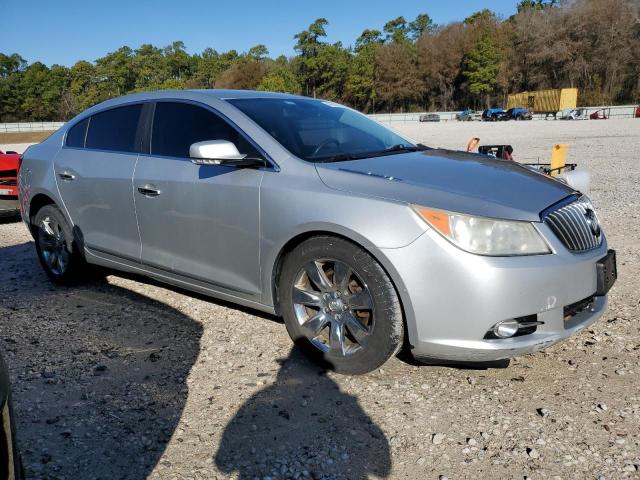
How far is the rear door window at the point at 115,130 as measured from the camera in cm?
436

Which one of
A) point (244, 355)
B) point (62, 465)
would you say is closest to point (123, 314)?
point (244, 355)

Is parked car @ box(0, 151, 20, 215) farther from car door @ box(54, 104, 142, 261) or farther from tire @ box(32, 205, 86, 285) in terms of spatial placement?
car door @ box(54, 104, 142, 261)

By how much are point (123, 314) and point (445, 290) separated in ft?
9.01

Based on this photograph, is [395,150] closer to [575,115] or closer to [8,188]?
[8,188]

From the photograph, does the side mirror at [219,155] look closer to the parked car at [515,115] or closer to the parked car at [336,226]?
the parked car at [336,226]

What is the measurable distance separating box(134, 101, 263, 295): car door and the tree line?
8532cm

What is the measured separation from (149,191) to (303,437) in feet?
7.18

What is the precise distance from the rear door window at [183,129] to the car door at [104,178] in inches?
9.1

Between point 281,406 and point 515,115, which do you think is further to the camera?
point 515,115

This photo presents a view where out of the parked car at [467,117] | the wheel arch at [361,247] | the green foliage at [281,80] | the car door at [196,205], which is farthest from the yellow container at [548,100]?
the wheel arch at [361,247]

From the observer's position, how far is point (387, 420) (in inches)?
111

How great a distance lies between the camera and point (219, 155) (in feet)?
11.2

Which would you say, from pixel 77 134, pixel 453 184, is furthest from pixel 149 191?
pixel 453 184

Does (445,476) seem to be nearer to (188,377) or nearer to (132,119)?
(188,377)
